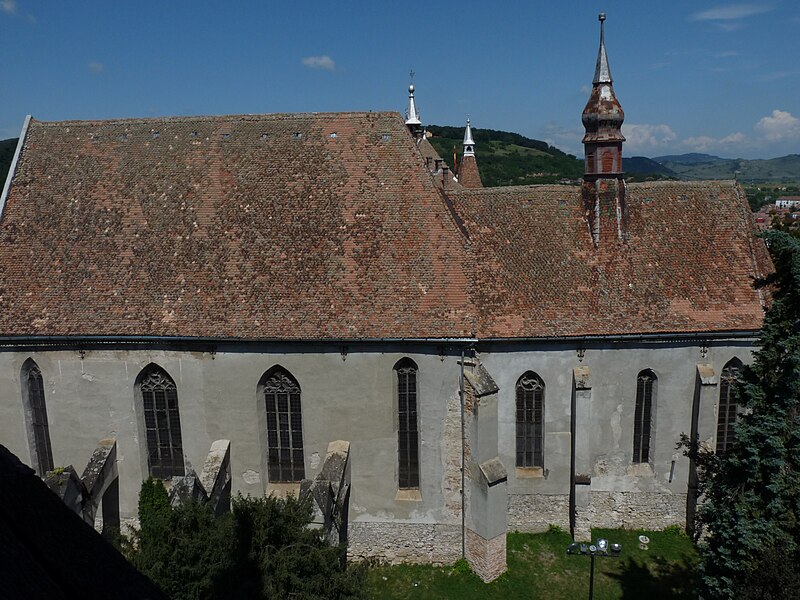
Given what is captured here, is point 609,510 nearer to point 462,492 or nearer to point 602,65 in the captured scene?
point 462,492

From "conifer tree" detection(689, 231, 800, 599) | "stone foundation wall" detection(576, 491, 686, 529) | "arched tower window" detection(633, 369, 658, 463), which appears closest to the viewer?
"conifer tree" detection(689, 231, 800, 599)

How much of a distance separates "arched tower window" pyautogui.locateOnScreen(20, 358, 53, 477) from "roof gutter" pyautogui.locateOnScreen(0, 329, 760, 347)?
1235 mm

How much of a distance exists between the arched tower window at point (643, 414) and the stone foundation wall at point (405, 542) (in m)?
7.50

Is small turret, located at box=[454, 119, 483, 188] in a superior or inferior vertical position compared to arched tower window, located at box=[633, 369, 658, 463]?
superior

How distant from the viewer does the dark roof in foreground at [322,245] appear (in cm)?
2006

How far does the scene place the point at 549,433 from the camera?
A: 22.2 meters

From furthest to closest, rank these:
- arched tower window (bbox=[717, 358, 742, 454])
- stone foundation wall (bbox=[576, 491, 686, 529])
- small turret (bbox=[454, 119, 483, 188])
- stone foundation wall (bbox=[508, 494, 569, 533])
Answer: small turret (bbox=[454, 119, 483, 188]) → stone foundation wall (bbox=[576, 491, 686, 529]) → stone foundation wall (bbox=[508, 494, 569, 533]) → arched tower window (bbox=[717, 358, 742, 454])

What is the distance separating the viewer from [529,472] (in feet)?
74.3

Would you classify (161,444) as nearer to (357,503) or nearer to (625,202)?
(357,503)

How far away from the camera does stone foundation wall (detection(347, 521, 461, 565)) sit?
69.6ft

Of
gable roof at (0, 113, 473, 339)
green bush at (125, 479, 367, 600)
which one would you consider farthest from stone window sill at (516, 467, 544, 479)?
green bush at (125, 479, 367, 600)

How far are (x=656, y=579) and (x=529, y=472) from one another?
5.32 meters

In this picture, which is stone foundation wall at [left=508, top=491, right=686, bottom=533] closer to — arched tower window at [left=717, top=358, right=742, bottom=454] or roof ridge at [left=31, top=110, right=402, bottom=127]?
arched tower window at [left=717, top=358, right=742, bottom=454]

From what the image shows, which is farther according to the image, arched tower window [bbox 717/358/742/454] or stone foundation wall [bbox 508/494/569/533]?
stone foundation wall [bbox 508/494/569/533]
